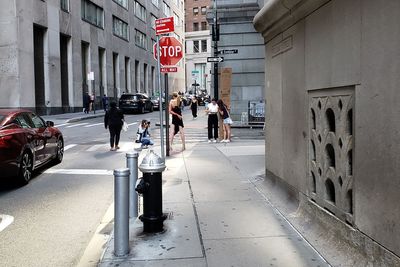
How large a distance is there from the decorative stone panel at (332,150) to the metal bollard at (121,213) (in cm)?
212

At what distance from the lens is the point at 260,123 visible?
893 inches

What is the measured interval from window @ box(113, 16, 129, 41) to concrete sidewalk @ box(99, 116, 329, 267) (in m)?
42.9

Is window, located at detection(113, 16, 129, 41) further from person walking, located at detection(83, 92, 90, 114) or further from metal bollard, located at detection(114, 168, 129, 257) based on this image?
metal bollard, located at detection(114, 168, 129, 257)

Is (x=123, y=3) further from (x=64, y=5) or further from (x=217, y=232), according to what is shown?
(x=217, y=232)

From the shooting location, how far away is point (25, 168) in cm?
938

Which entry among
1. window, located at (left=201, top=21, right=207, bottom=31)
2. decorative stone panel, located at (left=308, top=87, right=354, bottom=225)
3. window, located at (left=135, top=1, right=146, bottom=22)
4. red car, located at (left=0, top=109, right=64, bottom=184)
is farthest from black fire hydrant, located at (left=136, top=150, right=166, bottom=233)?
window, located at (left=201, top=21, right=207, bottom=31)

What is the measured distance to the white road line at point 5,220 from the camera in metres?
6.44

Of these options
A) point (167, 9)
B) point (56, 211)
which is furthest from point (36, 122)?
point (167, 9)

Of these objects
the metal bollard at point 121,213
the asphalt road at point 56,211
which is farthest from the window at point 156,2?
the metal bollard at point 121,213

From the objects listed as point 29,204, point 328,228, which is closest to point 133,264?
Result: point 328,228

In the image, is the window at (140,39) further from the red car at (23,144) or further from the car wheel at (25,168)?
the car wheel at (25,168)

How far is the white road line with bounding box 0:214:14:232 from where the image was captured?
6438mm

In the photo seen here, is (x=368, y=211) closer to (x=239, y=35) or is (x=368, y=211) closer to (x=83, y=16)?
(x=239, y=35)

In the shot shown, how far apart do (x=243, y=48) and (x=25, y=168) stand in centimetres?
1685
